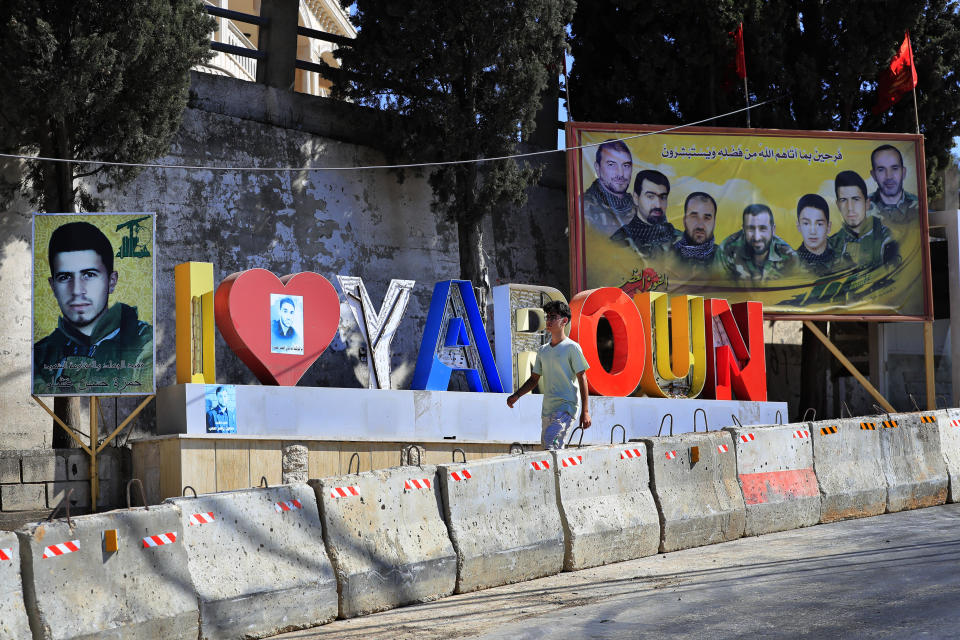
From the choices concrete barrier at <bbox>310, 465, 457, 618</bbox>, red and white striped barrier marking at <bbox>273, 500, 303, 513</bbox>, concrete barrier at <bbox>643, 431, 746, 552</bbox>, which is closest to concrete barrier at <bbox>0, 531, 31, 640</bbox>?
red and white striped barrier marking at <bbox>273, 500, 303, 513</bbox>

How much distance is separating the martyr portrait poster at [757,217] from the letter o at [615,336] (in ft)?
6.85

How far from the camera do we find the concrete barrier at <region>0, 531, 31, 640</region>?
6207 mm

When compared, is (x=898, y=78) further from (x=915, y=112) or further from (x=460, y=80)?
(x=460, y=80)

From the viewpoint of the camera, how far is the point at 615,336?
747 inches

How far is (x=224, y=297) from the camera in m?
14.0

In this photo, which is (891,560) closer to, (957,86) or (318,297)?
(318,297)

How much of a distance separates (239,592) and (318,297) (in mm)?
8096

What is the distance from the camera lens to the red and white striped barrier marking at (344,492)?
26.2 ft

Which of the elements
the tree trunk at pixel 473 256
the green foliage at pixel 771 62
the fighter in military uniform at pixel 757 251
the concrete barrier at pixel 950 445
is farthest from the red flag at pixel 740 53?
the concrete barrier at pixel 950 445

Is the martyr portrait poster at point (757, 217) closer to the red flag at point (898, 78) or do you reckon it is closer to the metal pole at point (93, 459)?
the red flag at point (898, 78)

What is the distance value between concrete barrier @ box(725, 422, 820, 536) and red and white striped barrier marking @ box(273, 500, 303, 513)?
471 cm

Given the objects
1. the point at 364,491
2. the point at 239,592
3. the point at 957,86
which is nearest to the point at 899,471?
the point at 364,491

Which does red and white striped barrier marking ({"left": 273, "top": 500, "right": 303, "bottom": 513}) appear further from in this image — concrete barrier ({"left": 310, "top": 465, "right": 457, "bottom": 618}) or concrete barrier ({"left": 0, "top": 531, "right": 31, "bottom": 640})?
concrete barrier ({"left": 0, "top": 531, "right": 31, "bottom": 640})

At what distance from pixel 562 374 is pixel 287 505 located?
3367 millimetres
